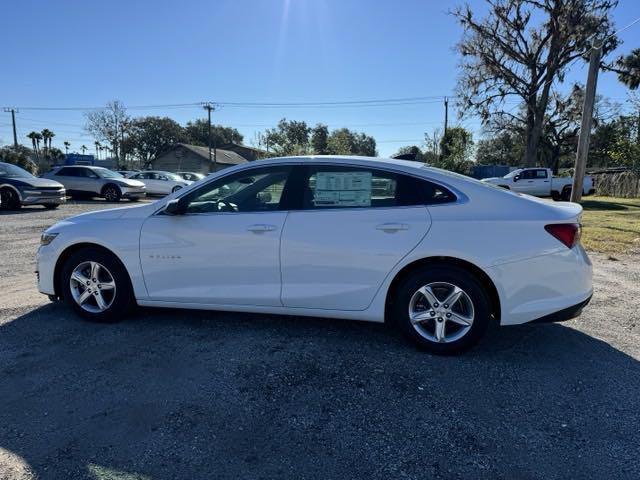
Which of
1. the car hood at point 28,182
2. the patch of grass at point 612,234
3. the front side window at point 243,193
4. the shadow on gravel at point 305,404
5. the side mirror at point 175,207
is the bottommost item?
the shadow on gravel at point 305,404

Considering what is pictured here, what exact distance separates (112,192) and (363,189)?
59.5ft

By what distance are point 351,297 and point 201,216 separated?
150cm

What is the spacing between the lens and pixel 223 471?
89.4 inches

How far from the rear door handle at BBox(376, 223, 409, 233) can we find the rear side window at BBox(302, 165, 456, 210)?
18cm

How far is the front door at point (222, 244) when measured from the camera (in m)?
3.78

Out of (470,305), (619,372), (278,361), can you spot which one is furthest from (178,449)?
(619,372)

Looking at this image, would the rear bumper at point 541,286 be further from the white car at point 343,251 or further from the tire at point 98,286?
the tire at point 98,286

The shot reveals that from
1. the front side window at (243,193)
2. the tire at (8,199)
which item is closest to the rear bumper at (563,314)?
the front side window at (243,193)

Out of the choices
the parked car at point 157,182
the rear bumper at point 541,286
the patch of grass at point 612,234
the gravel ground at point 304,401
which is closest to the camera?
the gravel ground at point 304,401

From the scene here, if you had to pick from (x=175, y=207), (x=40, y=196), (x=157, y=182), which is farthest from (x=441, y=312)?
(x=157, y=182)

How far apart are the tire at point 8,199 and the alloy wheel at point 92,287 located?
12419mm

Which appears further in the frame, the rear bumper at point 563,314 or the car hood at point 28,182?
the car hood at point 28,182

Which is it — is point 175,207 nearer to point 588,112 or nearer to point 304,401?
point 304,401

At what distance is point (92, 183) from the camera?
19188mm
